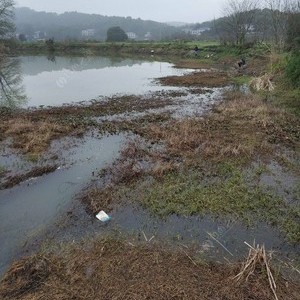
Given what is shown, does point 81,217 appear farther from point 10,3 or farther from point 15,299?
point 10,3

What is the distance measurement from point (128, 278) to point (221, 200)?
10.7ft

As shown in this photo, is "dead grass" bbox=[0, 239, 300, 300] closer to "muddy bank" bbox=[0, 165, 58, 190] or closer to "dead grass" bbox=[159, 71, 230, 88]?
"muddy bank" bbox=[0, 165, 58, 190]

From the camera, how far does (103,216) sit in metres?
6.97

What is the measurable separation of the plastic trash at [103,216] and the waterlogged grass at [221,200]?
0.95 m

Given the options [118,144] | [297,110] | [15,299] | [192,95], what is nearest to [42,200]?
[15,299]

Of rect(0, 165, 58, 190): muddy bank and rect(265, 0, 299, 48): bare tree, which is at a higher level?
rect(265, 0, 299, 48): bare tree

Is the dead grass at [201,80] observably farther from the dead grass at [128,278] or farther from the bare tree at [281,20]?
the dead grass at [128,278]

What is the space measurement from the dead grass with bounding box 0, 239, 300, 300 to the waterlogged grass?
1594 mm

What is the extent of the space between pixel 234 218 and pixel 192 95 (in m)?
14.0

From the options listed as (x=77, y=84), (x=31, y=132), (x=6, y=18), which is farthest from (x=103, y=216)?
(x=6, y=18)

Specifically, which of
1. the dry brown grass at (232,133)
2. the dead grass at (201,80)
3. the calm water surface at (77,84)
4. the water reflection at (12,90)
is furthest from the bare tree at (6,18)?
the dry brown grass at (232,133)

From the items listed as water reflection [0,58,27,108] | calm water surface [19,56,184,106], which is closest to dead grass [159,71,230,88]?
calm water surface [19,56,184,106]

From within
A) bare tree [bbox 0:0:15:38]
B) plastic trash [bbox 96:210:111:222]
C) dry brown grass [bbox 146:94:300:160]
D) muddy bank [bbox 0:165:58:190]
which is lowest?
plastic trash [bbox 96:210:111:222]

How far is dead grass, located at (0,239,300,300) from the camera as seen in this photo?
4.83 metres
